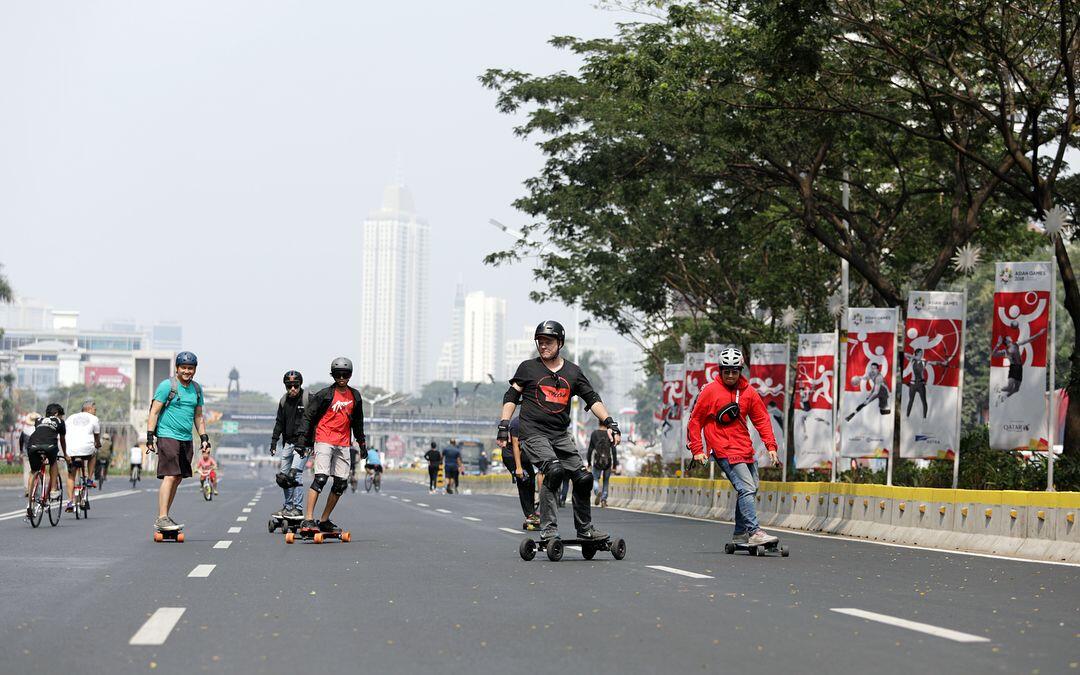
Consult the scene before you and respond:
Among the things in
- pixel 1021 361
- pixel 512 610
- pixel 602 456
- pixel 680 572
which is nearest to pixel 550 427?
pixel 680 572

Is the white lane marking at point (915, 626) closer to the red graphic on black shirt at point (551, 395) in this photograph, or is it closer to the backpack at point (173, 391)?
the red graphic on black shirt at point (551, 395)

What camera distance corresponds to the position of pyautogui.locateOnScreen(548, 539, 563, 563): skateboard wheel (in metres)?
14.6

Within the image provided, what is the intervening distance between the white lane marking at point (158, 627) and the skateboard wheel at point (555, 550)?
4.90 meters

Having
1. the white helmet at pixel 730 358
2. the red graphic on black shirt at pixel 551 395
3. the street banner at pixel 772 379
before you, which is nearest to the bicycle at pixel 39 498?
the red graphic on black shirt at pixel 551 395

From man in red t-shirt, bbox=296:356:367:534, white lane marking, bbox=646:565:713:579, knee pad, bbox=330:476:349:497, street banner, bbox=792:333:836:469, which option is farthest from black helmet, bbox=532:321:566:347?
street banner, bbox=792:333:836:469

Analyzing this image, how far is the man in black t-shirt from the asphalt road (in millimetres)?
467

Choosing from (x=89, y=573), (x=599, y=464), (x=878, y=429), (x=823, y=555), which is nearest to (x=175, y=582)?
(x=89, y=573)

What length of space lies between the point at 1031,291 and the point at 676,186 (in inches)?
522

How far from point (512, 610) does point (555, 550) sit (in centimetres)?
437

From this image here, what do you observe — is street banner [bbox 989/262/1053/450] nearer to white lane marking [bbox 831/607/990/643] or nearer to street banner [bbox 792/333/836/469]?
street banner [bbox 792/333/836/469]

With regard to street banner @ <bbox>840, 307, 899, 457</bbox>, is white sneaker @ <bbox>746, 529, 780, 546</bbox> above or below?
below

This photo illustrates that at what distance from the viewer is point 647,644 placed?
8523 mm

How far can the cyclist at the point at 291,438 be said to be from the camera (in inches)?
802

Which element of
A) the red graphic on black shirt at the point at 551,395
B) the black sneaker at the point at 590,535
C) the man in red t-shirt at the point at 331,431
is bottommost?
the black sneaker at the point at 590,535
